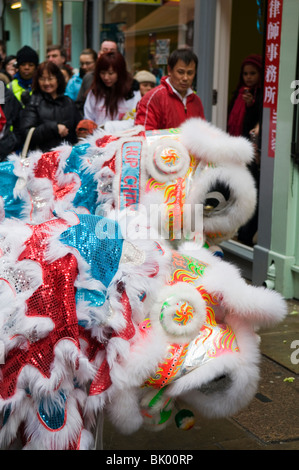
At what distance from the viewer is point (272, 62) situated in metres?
5.48

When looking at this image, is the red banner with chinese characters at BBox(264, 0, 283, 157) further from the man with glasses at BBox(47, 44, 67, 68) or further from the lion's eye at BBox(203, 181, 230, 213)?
the man with glasses at BBox(47, 44, 67, 68)

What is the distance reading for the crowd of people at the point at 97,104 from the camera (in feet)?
16.2

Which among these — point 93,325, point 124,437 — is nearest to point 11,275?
point 93,325

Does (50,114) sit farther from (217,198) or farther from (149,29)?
(149,29)

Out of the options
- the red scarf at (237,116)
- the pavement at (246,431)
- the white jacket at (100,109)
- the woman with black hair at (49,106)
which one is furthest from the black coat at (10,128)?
the pavement at (246,431)

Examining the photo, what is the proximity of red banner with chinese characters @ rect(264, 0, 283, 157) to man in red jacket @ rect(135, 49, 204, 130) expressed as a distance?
745 mm

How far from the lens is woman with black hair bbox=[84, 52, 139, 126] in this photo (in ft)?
20.8

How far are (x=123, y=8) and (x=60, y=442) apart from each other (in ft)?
29.7

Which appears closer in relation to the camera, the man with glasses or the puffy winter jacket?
the puffy winter jacket

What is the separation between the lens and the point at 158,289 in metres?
2.33

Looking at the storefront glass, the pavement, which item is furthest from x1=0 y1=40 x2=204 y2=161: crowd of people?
the pavement

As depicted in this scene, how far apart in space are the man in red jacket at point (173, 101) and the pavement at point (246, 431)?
1.95 m

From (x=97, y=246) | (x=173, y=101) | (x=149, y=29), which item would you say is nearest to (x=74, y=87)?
(x=149, y=29)

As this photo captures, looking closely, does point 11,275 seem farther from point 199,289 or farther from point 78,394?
point 199,289
